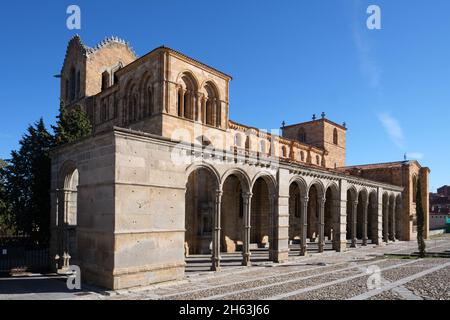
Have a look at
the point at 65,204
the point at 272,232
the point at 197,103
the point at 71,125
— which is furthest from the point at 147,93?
the point at 272,232

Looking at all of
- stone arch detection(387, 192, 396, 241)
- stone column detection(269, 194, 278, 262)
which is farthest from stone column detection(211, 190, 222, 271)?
stone arch detection(387, 192, 396, 241)

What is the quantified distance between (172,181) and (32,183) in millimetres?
13195

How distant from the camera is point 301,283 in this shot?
13836 millimetres

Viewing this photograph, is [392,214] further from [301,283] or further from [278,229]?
[301,283]

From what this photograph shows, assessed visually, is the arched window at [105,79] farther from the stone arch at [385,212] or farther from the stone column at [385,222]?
the stone column at [385,222]

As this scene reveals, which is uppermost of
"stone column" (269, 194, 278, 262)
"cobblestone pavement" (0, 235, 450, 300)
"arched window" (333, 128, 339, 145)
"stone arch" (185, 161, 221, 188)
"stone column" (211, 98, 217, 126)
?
"arched window" (333, 128, 339, 145)

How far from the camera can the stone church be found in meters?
12.6

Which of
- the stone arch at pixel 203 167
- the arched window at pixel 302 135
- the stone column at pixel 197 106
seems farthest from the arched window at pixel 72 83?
the arched window at pixel 302 135

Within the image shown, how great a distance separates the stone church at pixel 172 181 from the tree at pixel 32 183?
3.96m

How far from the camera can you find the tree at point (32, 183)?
66.8 feet

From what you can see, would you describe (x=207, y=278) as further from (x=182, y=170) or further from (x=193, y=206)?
(x=193, y=206)

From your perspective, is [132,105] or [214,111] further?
[214,111]

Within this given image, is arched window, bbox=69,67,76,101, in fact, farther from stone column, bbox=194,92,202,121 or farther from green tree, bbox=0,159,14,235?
stone column, bbox=194,92,202,121

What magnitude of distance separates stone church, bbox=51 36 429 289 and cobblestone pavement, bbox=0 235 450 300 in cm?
89
